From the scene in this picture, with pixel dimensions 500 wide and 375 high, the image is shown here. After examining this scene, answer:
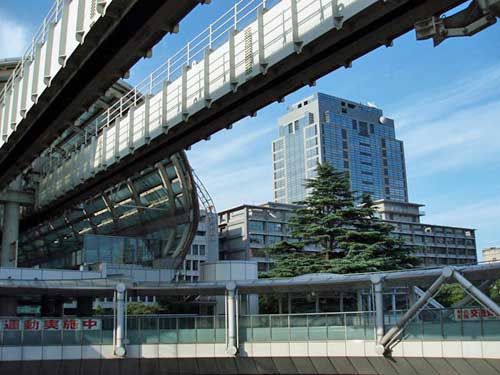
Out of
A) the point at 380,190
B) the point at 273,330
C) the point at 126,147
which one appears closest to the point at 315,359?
the point at 273,330

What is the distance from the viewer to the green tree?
4497cm

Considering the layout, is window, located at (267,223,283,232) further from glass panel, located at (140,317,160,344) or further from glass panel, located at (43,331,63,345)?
glass panel, located at (43,331,63,345)

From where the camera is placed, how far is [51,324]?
28797 mm

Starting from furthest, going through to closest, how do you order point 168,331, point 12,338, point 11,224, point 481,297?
1. point 11,224
2. point 168,331
3. point 12,338
4. point 481,297

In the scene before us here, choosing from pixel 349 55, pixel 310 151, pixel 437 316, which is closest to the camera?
pixel 349 55

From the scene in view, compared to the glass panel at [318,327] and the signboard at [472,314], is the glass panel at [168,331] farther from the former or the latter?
the signboard at [472,314]

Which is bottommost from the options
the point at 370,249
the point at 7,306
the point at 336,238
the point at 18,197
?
the point at 7,306

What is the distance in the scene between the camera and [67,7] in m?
19.3

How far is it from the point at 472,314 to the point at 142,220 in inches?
1110

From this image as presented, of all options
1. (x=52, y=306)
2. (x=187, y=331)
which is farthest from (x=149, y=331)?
(x=52, y=306)

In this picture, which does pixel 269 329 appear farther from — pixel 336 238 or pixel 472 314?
pixel 336 238

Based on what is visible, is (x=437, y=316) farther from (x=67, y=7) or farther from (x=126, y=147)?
(x=67, y=7)

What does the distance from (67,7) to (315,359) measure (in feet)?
57.2

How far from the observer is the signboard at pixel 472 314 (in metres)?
24.1
